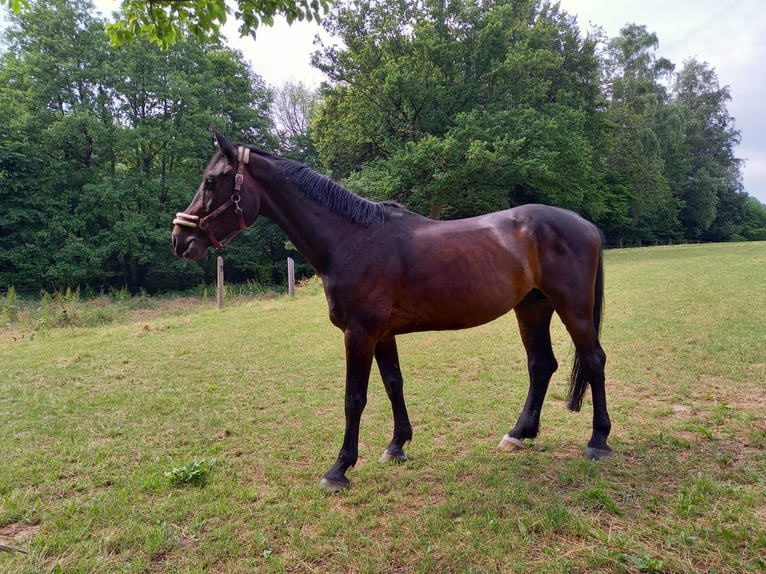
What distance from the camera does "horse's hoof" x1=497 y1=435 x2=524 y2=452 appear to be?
3.31 meters

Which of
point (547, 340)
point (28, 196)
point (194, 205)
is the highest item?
point (28, 196)

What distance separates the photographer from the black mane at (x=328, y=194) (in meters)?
3.01

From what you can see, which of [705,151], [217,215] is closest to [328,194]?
[217,215]

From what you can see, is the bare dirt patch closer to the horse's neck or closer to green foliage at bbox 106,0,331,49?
the horse's neck

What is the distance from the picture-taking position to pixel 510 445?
3320 millimetres

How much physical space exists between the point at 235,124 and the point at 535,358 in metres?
27.2

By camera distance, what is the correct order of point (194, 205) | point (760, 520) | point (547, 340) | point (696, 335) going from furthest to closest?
point (696, 335)
point (547, 340)
point (194, 205)
point (760, 520)

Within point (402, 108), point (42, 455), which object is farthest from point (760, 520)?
point (402, 108)

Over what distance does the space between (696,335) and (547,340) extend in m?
4.88

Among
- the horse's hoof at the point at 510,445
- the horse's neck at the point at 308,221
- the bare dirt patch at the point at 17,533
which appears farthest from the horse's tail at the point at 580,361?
the bare dirt patch at the point at 17,533

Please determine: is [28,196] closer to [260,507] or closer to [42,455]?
[42,455]

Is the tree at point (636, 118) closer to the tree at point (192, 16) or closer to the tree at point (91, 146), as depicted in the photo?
the tree at point (91, 146)

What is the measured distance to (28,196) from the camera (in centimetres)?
2083

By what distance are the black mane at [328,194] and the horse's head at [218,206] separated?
252 mm
